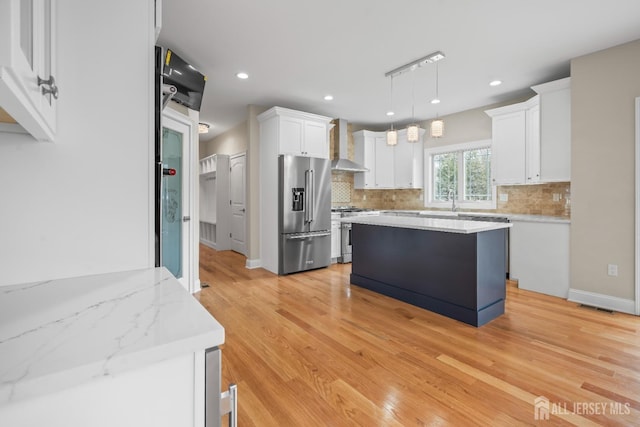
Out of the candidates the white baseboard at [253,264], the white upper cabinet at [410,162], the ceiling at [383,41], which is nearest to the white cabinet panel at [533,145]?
the ceiling at [383,41]

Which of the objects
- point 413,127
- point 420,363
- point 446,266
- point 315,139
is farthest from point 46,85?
point 315,139

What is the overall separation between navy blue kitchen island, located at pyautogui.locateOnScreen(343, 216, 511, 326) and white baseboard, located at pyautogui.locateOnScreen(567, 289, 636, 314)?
977mm

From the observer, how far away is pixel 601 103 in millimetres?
3139

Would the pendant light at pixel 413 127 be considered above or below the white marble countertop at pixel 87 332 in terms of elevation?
above

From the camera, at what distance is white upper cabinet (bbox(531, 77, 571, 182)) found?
353cm

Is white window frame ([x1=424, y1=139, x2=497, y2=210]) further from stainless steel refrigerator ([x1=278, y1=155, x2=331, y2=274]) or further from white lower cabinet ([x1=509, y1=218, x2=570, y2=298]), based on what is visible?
stainless steel refrigerator ([x1=278, y1=155, x2=331, y2=274])

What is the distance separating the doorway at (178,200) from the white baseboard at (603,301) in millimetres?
4349

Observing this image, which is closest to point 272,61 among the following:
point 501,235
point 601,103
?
point 501,235

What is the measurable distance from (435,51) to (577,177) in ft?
6.79

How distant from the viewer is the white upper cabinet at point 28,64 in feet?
1.67

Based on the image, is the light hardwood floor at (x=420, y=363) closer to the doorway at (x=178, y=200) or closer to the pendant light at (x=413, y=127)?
the doorway at (x=178, y=200)

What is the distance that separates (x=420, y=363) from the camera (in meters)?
2.11

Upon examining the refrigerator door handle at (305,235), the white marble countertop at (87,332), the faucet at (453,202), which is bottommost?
the refrigerator door handle at (305,235)

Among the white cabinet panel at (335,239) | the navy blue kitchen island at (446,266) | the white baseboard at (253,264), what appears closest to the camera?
the navy blue kitchen island at (446,266)
